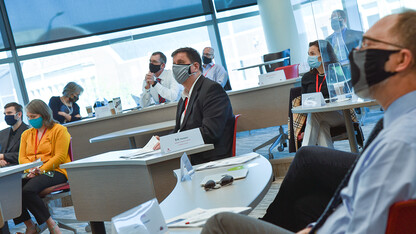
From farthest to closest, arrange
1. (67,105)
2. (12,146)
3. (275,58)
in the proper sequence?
(275,58)
(67,105)
(12,146)

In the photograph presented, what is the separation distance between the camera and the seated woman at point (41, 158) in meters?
4.77

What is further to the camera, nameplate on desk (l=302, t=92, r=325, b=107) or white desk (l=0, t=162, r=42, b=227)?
white desk (l=0, t=162, r=42, b=227)

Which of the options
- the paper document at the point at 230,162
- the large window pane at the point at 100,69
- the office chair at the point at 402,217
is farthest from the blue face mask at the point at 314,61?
the large window pane at the point at 100,69

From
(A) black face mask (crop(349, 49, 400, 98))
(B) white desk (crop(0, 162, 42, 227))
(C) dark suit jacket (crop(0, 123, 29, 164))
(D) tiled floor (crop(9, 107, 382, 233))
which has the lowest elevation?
(D) tiled floor (crop(9, 107, 382, 233))

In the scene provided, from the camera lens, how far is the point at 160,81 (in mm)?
7070

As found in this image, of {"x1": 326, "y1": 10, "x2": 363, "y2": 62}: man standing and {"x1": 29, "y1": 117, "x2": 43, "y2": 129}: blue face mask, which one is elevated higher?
{"x1": 326, "y1": 10, "x2": 363, "y2": 62}: man standing

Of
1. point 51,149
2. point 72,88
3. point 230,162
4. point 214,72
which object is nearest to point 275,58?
point 214,72

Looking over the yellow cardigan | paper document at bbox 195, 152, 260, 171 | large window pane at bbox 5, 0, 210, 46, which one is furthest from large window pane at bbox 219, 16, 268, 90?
paper document at bbox 195, 152, 260, 171

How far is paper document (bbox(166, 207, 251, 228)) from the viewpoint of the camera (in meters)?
1.78

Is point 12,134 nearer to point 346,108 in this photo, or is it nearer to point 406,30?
point 346,108

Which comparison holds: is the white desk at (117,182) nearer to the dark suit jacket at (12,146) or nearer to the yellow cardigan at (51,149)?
the yellow cardigan at (51,149)

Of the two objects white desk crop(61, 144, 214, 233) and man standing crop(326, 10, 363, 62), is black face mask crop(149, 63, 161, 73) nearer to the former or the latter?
man standing crop(326, 10, 363, 62)

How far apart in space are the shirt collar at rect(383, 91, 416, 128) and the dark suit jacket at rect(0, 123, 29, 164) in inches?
207

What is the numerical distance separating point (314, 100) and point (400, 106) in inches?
118
